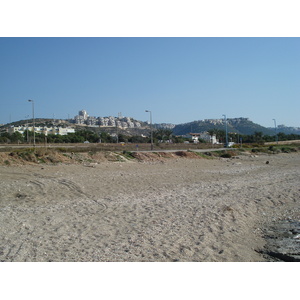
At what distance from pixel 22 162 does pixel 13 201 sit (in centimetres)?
967

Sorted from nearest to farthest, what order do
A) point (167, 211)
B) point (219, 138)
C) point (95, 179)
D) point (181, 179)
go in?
point (167, 211) → point (95, 179) → point (181, 179) → point (219, 138)

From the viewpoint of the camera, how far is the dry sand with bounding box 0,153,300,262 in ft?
19.1

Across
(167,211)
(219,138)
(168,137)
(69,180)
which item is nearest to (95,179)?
(69,180)

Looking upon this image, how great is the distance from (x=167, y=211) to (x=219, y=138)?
102 metres

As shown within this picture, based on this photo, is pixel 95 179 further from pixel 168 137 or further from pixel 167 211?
pixel 168 137

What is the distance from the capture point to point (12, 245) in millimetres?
6090

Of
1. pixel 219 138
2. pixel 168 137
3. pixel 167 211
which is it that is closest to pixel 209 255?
pixel 167 211

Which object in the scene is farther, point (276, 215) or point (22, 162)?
point (22, 162)

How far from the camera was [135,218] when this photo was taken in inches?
324

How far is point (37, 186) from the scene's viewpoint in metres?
12.2

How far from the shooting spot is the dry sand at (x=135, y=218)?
5809 millimetres
